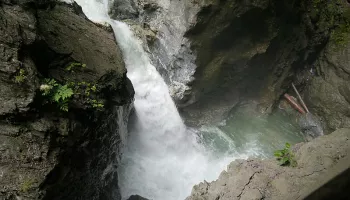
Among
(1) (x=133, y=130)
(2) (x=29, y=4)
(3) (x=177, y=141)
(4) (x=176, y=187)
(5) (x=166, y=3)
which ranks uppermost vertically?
(5) (x=166, y=3)

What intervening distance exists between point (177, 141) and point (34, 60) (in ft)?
16.3

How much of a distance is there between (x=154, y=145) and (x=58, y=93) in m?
4.28

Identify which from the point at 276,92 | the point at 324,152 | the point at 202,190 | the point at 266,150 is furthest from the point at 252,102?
the point at 202,190

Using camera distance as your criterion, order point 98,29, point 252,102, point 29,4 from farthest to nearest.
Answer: point 252,102 → point 98,29 → point 29,4

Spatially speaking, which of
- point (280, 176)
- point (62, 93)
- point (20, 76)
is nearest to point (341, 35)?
point (280, 176)

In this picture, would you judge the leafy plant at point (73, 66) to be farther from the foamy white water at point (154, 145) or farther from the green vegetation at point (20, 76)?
the foamy white water at point (154, 145)

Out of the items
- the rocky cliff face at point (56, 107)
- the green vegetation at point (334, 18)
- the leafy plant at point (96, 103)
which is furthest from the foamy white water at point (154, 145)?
the green vegetation at point (334, 18)

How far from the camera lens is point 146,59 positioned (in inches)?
338

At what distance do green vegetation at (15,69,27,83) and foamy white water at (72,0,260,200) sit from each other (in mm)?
3910

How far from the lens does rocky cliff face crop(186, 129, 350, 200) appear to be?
14.5 feet

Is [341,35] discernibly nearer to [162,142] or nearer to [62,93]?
[162,142]

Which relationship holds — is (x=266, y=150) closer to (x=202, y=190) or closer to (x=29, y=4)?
(x=202, y=190)

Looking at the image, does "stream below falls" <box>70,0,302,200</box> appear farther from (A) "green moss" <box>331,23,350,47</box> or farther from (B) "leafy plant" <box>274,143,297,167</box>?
(A) "green moss" <box>331,23,350,47</box>

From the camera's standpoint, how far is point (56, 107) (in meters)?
3.91
